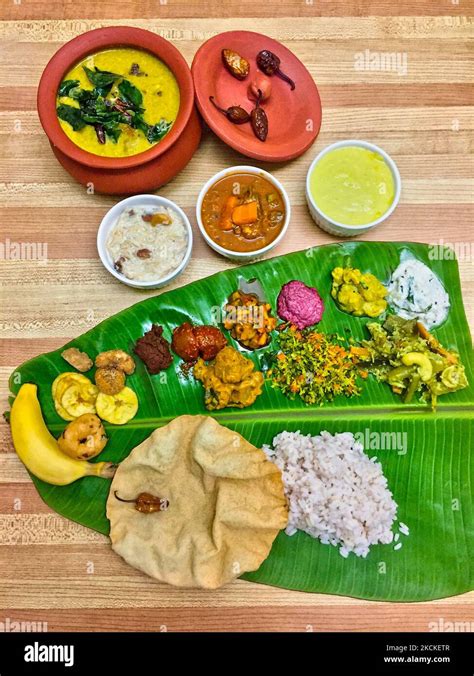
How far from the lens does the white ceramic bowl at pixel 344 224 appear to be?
3625 mm

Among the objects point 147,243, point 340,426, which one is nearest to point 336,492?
point 340,426

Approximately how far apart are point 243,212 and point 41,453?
1850 millimetres

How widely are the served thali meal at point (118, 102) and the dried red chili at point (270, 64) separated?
68cm

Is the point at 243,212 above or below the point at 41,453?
above

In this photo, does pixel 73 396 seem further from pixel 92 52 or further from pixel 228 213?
pixel 92 52

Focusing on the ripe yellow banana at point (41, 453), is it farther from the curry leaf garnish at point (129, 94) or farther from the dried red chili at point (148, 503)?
the curry leaf garnish at point (129, 94)

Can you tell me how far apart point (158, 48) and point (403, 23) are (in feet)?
6.15

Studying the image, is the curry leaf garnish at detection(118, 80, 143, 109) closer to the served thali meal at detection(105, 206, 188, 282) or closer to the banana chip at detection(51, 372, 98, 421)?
the served thali meal at detection(105, 206, 188, 282)

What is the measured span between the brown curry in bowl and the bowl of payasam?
14.5 inches

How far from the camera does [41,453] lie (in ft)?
11.2

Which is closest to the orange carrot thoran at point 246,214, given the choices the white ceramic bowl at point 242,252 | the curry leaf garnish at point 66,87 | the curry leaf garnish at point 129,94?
the white ceramic bowl at point 242,252

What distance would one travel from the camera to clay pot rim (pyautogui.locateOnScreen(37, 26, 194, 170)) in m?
3.35

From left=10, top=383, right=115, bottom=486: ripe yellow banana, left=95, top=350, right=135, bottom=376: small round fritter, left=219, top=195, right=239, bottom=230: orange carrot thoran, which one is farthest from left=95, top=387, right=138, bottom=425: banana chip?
left=219, top=195, right=239, bottom=230: orange carrot thoran
